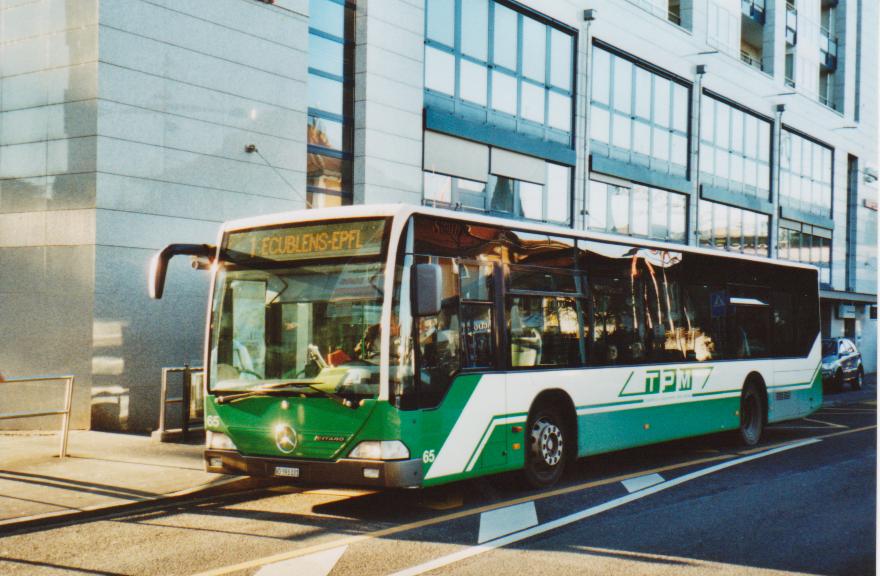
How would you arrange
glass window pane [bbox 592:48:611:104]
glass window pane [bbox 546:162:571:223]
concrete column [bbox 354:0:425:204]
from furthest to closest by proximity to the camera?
1. glass window pane [bbox 592:48:611:104]
2. glass window pane [bbox 546:162:571:223]
3. concrete column [bbox 354:0:425:204]

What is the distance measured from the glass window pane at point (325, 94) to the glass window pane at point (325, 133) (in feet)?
0.75

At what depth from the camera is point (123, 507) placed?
28.1 feet

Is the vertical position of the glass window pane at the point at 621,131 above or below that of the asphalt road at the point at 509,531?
above

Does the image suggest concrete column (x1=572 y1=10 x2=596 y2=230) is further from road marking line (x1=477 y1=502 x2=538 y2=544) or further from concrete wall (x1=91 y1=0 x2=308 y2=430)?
road marking line (x1=477 y1=502 x2=538 y2=544)

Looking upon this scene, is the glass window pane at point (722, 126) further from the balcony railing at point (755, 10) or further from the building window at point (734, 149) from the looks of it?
the balcony railing at point (755, 10)

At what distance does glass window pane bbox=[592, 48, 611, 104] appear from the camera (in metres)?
25.3

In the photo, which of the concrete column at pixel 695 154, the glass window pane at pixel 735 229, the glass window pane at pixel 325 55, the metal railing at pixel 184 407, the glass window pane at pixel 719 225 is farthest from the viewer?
the glass window pane at pixel 735 229

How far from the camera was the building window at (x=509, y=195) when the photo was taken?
20.1 m

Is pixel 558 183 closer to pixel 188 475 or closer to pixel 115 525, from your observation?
pixel 188 475

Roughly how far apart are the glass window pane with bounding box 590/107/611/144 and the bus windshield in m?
17.8

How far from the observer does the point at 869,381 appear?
35.2 meters

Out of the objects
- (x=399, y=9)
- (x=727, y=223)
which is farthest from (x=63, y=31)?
(x=727, y=223)

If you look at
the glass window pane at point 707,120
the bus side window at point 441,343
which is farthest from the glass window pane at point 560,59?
the bus side window at point 441,343

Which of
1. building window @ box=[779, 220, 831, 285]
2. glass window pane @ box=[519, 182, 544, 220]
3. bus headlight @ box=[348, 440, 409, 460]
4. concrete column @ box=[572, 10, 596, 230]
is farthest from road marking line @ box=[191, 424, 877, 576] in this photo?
building window @ box=[779, 220, 831, 285]
